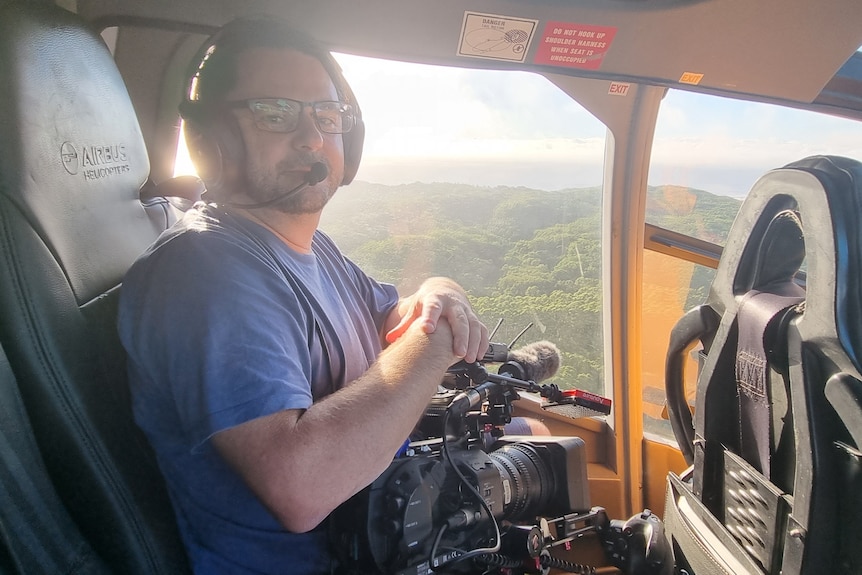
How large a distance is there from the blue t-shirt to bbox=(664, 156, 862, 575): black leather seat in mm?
663

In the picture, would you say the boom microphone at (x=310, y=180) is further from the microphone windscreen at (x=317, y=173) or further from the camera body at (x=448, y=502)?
the camera body at (x=448, y=502)

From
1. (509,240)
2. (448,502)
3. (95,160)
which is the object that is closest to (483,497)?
(448,502)

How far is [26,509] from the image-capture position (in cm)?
78

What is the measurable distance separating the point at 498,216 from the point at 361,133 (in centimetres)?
90

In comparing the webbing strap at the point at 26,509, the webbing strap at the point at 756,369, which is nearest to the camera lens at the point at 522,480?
the webbing strap at the point at 756,369

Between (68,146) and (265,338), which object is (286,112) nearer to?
(68,146)

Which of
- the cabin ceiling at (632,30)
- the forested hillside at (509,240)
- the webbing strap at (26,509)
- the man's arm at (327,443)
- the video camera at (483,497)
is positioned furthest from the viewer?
the forested hillside at (509,240)

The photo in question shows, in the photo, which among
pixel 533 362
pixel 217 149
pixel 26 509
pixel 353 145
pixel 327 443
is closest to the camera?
pixel 26 509

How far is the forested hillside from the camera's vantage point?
205 cm

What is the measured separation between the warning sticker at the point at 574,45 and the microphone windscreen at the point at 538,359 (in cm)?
70

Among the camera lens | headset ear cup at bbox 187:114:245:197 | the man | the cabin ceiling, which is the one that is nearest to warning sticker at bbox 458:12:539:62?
the cabin ceiling

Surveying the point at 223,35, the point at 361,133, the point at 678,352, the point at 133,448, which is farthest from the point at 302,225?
the point at 678,352

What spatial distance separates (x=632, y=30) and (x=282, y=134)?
717 millimetres

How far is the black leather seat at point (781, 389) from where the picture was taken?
0.78 m
